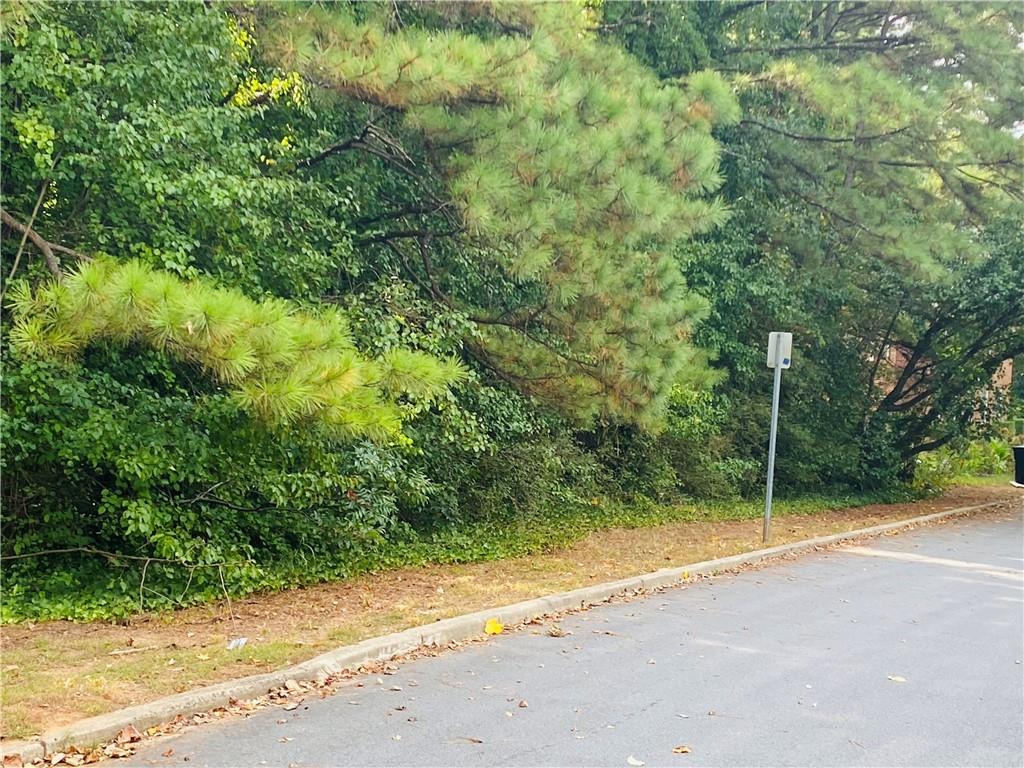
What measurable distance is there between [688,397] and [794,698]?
10.3 m

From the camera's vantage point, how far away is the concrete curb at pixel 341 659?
16.0ft

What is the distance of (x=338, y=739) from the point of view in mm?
5125

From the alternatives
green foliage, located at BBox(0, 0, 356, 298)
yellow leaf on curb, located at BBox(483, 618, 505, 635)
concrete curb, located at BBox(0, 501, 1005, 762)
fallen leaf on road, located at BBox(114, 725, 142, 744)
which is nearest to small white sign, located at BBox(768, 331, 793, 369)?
concrete curb, located at BBox(0, 501, 1005, 762)

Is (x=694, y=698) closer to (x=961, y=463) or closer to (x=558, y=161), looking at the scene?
(x=558, y=161)

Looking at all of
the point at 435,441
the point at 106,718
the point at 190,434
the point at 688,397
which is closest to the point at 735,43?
the point at 688,397

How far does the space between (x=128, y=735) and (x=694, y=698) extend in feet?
11.0

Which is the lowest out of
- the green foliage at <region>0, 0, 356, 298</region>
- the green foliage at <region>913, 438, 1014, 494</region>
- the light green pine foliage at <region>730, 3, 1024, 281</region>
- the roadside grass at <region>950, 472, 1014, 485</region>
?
the roadside grass at <region>950, 472, 1014, 485</region>

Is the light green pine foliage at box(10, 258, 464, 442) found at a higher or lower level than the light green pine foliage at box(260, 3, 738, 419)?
lower

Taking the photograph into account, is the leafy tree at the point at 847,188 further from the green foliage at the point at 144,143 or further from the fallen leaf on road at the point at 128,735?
the fallen leaf on road at the point at 128,735

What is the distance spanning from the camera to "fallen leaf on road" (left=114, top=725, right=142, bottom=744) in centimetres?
499

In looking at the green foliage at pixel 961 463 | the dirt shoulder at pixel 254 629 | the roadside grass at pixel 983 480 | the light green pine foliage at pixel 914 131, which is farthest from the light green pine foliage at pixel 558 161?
the roadside grass at pixel 983 480

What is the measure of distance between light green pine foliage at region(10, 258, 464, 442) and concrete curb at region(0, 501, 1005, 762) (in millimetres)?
1544

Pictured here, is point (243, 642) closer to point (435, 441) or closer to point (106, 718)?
point (106, 718)

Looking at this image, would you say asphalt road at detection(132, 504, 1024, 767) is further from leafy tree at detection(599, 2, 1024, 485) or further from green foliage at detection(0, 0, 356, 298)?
leafy tree at detection(599, 2, 1024, 485)
